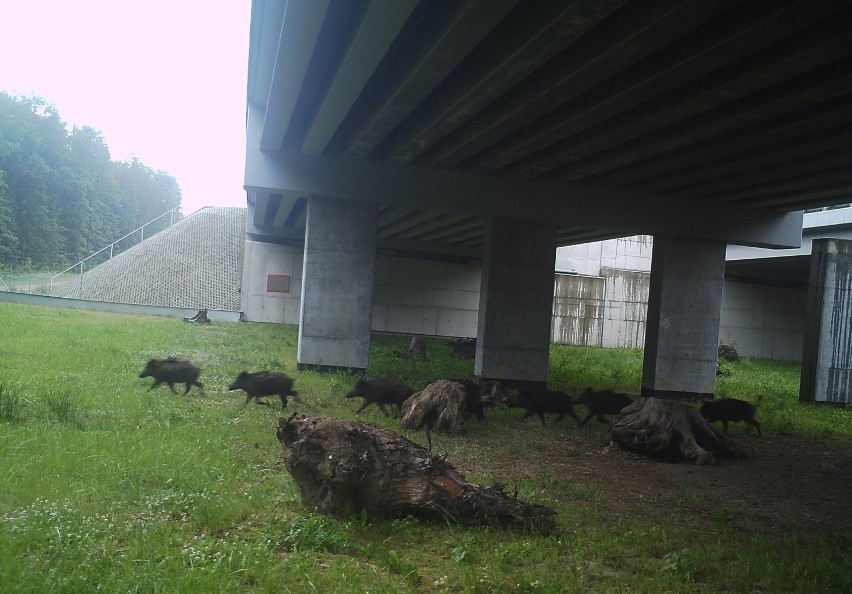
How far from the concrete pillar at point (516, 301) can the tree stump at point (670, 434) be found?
284 inches

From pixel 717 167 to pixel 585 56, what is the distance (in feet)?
21.6

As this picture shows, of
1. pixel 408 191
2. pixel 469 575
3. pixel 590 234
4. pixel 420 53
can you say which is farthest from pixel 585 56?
pixel 590 234

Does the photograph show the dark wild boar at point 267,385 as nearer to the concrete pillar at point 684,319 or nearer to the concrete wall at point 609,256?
the concrete pillar at point 684,319

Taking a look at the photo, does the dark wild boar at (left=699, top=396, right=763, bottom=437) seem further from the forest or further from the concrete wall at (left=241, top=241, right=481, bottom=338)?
the forest

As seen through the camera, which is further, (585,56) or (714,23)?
(585,56)

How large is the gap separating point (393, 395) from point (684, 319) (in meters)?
10.0

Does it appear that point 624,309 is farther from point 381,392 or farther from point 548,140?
point 381,392

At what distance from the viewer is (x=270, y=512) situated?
616cm

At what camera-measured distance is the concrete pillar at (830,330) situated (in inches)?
758

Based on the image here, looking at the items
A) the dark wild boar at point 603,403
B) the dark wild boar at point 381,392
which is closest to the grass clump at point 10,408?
the dark wild boar at point 381,392

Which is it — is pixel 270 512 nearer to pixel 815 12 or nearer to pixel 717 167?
pixel 815 12

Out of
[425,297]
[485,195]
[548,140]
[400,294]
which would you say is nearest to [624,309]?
[425,297]

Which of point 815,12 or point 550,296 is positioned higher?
point 815,12

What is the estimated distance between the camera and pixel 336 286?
18.0 m
